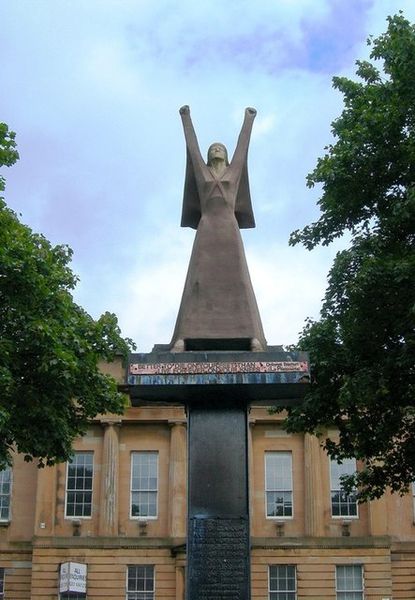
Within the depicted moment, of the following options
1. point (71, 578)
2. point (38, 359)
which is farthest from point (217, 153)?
point (71, 578)

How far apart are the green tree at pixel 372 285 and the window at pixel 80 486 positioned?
18.8 meters

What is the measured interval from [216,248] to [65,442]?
8.89m

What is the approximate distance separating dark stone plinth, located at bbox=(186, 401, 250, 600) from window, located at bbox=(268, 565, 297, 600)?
1010 inches

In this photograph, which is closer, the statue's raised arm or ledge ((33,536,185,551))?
the statue's raised arm

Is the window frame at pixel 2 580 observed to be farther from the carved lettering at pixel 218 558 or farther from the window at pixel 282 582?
the carved lettering at pixel 218 558

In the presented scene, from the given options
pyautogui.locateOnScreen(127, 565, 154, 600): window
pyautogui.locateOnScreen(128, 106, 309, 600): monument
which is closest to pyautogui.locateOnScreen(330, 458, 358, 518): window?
pyautogui.locateOnScreen(127, 565, 154, 600): window

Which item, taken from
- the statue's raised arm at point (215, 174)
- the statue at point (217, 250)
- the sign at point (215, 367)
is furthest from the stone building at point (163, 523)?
the sign at point (215, 367)

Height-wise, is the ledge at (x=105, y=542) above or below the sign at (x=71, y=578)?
above

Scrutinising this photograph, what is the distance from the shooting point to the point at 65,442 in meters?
21.1

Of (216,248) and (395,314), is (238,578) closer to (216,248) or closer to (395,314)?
(216,248)

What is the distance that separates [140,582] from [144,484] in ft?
12.1

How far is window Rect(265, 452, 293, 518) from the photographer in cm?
3791

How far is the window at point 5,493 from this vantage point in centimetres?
3847

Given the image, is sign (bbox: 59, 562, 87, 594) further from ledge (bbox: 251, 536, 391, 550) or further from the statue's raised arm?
the statue's raised arm
